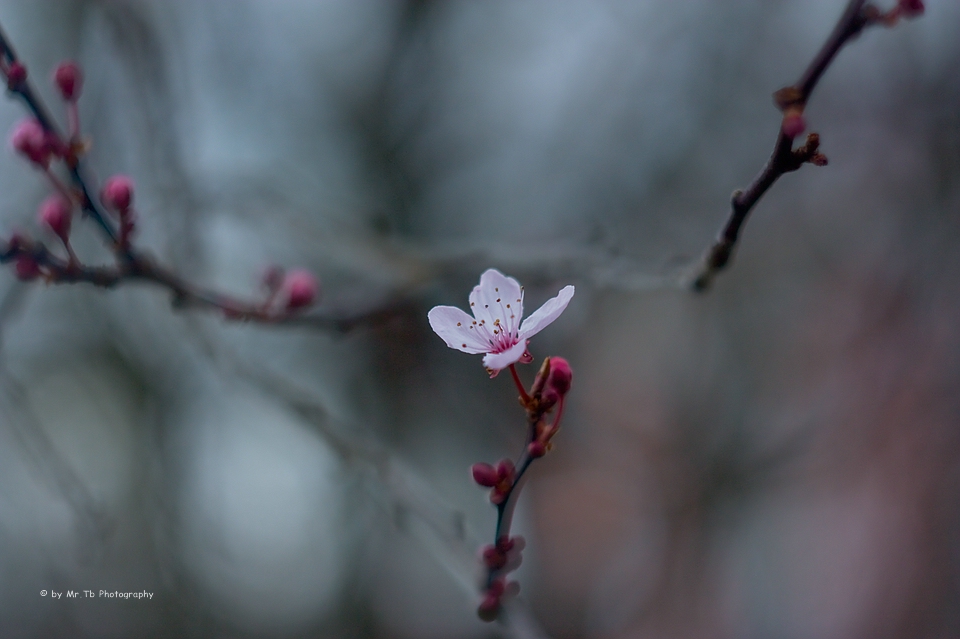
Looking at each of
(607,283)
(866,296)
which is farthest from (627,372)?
(607,283)

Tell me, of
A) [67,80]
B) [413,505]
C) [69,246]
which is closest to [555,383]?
[413,505]

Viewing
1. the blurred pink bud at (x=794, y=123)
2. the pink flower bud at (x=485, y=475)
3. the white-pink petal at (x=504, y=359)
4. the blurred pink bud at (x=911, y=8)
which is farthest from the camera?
the pink flower bud at (x=485, y=475)

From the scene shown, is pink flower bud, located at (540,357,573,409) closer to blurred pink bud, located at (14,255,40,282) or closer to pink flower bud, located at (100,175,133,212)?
pink flower bud, located at (100,175,133,212)

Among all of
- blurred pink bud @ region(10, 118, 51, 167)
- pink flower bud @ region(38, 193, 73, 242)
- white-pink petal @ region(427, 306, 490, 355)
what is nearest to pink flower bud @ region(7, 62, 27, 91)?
blurred pink bud @ region(10, 118, 51, 167)

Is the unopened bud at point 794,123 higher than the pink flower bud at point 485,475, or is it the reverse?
the unopened bud at point 794,123

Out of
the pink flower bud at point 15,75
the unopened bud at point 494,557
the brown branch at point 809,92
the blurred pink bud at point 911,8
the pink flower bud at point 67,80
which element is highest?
the pink flower bud at point 67,80

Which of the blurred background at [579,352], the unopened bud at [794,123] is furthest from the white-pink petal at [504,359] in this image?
the blurred background at [579,352]

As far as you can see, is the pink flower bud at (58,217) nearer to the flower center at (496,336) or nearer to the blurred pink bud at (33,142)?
the blurred pink bud at (33,142)

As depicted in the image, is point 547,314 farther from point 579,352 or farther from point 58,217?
point 579,352

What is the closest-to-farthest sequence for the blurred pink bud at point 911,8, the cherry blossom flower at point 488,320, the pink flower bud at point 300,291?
the blurred pink bud at point 911,8 < the cherry blossom flower at point 488,320 < the pink flower bud at point 300,291

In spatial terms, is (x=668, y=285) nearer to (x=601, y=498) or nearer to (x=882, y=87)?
(x=882, y=87)
